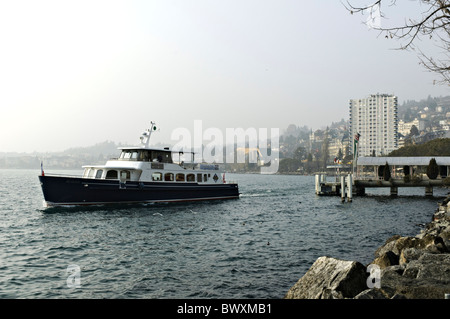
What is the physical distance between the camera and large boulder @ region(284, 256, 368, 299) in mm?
8914

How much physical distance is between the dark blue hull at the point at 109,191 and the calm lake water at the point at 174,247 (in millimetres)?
1079

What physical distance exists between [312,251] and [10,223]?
23.0 m

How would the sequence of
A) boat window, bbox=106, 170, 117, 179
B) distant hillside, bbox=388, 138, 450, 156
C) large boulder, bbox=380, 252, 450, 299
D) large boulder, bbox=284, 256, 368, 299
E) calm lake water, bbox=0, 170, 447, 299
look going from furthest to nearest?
distant hillside, bbox=388, 138, 450, 156 < boat window, bbox=106, 170, 117, 179 < calm lake water, bbox=0, 170, 447, 299 < large boulder, bbox=284, 256, 368, 299 < large boulder, bbox=380, 252, 450, 299

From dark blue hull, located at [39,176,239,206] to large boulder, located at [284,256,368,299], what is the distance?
88.4ft

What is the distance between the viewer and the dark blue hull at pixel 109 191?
3219 cm

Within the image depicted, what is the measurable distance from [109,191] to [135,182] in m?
2.65

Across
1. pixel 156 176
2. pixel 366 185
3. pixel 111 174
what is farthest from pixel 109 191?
pixel 366 185

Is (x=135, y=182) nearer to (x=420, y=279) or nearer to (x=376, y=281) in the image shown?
(x=376, y=281)

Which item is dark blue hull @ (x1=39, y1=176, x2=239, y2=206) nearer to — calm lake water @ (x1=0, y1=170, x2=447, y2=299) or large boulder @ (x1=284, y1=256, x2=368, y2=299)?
calm lake water @ (x1=0, y1=170, x2=447, y2=299)

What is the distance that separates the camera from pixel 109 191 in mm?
34469

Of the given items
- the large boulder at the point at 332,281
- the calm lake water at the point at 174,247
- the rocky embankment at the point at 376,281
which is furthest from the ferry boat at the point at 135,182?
the rocky embankment at the point at 376,281

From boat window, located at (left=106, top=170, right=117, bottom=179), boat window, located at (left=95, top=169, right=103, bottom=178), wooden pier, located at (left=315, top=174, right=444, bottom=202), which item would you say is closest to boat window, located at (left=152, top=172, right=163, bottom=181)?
boat window, located at (left=106, top=170, right=117, bottom=179)

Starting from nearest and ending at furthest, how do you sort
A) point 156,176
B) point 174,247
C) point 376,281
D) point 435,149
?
point 376,281 → point 174,247 → point 156,176 → point 435,149
